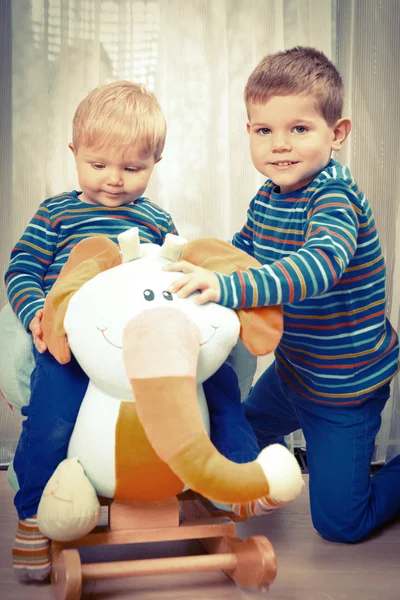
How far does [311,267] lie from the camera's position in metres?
1.10

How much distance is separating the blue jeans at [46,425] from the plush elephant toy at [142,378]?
0.09ft

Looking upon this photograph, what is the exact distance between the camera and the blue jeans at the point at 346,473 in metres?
1.33

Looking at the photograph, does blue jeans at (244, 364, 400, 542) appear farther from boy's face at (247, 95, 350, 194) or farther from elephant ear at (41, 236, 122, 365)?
elephant ear at (41, 236, 122, 365)

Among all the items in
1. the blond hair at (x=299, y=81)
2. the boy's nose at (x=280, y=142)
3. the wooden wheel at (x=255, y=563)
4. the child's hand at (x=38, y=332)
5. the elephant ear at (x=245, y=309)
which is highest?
the blond hair at (x=299, y=81)

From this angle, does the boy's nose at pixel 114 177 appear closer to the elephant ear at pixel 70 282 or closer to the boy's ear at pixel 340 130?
the elephant ear at pixel 70 282

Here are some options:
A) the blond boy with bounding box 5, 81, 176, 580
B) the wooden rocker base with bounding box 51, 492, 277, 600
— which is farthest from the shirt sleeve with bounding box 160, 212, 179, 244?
the wooden rocker base with bounding box 51, 492, 277, 600

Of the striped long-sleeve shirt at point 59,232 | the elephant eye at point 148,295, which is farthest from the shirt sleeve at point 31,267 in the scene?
the elephant eye at point 148,295

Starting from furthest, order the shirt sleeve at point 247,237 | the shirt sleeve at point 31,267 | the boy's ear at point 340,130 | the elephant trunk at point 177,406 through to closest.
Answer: the shirt sleeve at point 247,237 < the boy's ear at point 340,130 < the shirt sleeve at point 31,267 < the elephant trunk at point 177,406

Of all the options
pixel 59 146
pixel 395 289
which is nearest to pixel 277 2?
pixel 59 146

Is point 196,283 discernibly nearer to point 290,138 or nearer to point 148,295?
point 148,295

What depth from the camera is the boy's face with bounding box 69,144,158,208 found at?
124cm

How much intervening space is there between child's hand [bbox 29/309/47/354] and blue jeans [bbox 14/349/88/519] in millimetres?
18

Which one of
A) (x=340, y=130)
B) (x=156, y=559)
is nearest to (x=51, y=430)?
(x=156, y=559)

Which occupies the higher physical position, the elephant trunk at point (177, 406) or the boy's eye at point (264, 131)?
the boy's eye at point (264, 131)
